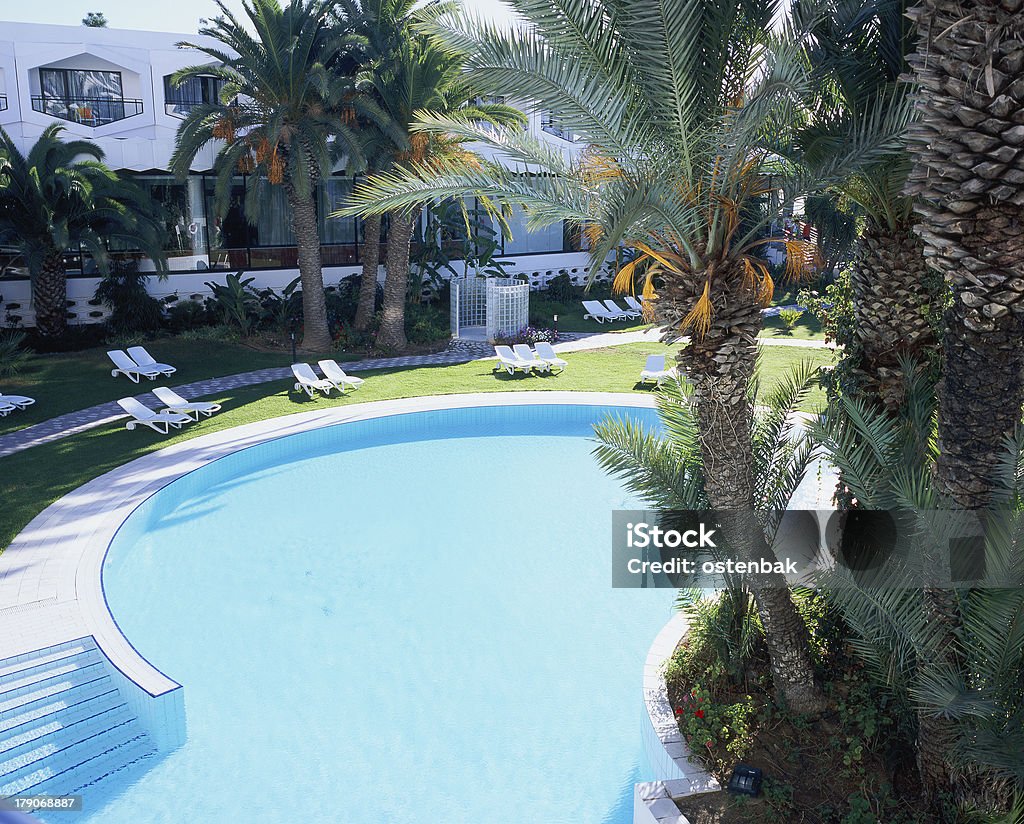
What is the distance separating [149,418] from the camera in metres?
16.5

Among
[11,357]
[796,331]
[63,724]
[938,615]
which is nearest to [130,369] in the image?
[11,357]

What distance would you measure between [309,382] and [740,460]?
13.1 meters

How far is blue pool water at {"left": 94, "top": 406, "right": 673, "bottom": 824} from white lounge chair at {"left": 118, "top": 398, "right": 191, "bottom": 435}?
196cm

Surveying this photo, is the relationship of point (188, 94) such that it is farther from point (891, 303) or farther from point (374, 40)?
point (891, 303)

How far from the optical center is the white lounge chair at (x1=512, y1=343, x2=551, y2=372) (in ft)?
69.1

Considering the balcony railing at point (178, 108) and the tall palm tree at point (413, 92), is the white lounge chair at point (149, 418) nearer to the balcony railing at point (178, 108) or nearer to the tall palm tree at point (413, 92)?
the tall palm tree at point (413, 92)

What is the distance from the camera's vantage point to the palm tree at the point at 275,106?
1998 centimetres

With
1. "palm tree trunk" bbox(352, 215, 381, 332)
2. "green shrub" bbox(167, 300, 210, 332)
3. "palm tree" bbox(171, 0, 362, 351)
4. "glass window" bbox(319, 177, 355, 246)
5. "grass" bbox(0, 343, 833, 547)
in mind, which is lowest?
"grass" bbox(0, 343, 833, 547)

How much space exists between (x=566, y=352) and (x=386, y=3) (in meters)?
9.11

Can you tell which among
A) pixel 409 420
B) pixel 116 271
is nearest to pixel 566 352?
pixel 409 420

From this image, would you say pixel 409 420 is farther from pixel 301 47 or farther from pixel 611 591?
pixel 301 47

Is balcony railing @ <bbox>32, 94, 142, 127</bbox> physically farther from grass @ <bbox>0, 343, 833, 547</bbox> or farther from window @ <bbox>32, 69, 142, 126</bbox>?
grass @ <bbox>0, 343, 833, 547</bbox>

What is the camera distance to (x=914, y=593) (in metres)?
6.58
